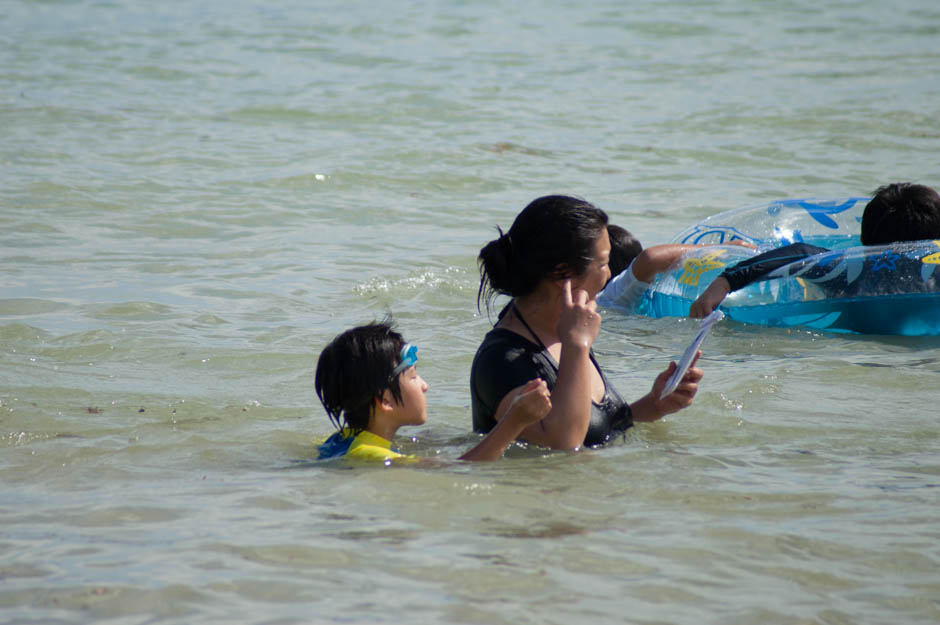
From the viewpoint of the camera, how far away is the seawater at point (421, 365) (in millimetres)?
2924

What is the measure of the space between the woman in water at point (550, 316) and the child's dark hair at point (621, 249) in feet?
9.36

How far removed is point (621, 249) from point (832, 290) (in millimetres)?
1288

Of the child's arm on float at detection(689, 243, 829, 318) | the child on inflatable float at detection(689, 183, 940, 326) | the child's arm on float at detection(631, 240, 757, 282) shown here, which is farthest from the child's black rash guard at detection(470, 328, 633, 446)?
the child's arm on float at detection(631, 240, 757, 282)

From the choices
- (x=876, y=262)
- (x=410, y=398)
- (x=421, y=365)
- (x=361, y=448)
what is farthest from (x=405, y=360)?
(x=876, y=262)

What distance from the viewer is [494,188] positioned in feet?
35.0

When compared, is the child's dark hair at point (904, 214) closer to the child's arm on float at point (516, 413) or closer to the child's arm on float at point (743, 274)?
the child's arm on float at point (743, 274)

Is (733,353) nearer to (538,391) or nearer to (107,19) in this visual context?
(538,391)

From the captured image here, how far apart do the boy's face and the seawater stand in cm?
23

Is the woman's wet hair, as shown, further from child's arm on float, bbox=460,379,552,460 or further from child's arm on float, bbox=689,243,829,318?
child's arm on float, bbox=689,243,829,318

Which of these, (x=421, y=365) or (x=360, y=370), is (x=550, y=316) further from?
(x=421, y=365)

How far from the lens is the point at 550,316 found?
387 cm

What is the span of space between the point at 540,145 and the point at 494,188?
2.12 metres

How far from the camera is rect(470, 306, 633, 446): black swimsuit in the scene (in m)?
3.68

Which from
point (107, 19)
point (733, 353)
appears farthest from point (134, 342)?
point (107, 19)
